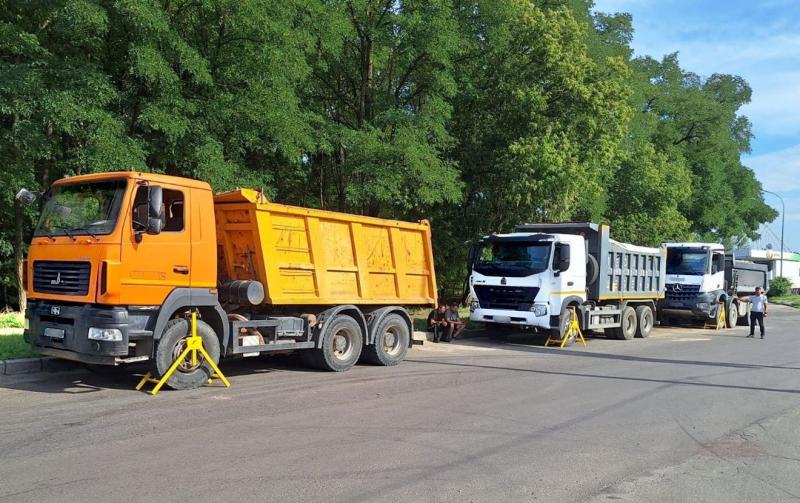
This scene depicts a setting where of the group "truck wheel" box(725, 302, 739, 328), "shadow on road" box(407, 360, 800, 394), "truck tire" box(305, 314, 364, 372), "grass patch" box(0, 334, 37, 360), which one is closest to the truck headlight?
"grass patch" box(0, 334, 37, 360)

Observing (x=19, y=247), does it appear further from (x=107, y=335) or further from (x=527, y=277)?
(x=527, y=277)

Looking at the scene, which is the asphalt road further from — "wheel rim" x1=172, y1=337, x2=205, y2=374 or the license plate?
the license plate

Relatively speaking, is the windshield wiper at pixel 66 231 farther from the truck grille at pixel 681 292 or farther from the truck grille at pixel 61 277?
the truck grille at pixel 681 292

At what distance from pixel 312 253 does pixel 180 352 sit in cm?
262

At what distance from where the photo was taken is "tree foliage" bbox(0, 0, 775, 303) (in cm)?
1326

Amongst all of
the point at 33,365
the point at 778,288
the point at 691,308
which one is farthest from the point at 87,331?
the point at 778,288

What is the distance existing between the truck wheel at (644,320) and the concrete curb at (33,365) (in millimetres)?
15399

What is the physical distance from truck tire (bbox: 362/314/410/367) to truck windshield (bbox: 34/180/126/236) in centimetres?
495

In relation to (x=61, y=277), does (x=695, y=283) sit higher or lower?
higher

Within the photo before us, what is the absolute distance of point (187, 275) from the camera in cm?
874

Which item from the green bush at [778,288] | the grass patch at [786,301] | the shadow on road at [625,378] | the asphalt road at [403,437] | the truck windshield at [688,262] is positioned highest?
the truck windshield at [688,262]

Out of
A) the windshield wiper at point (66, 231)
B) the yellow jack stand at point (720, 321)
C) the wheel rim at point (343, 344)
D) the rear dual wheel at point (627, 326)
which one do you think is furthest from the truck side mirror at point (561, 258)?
the yellow jack stand at point (720, 321)

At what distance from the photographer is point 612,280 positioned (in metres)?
17.7

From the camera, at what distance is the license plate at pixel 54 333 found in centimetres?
821
